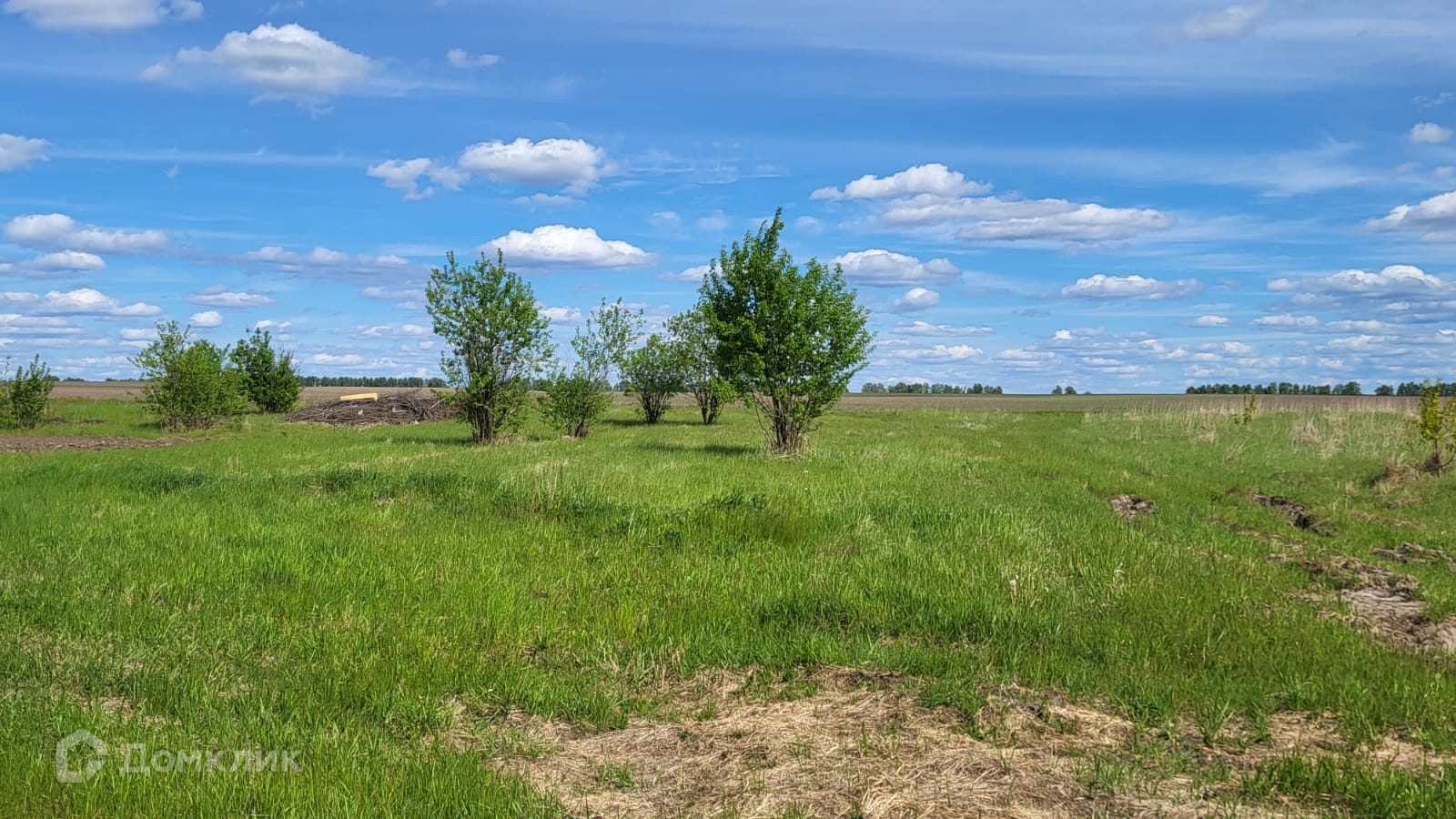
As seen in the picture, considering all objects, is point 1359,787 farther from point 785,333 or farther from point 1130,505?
point 785,333

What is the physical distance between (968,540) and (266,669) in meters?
6.92

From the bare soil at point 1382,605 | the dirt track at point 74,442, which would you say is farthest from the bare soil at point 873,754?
the dirt track at point 74,442

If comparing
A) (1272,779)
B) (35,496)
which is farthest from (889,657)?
(35,496)

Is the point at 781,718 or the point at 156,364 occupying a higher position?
the point at 156,364

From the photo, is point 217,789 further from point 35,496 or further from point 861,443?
point 861,443

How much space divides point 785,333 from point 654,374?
638 inches

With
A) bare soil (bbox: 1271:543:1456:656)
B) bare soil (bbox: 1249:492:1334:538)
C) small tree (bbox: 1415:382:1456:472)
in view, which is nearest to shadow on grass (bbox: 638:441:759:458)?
bare soil (bbox: 1249:492:1334:538)

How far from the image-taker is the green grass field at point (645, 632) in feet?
14.9

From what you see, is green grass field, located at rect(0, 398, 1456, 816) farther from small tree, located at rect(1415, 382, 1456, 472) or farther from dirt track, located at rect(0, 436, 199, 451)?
dirt track, located at rect(0, 436, 199, 451)

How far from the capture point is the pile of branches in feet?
117

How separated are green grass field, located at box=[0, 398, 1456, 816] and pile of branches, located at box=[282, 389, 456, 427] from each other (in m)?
21.6

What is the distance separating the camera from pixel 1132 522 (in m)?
12.3

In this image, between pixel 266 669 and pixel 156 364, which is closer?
pixel 266 669

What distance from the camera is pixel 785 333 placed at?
66.8 ft
